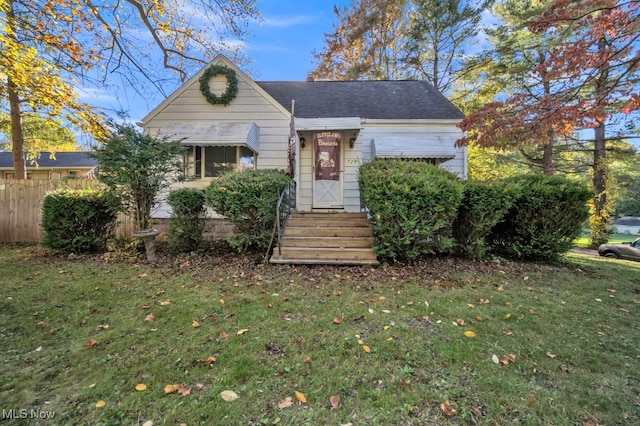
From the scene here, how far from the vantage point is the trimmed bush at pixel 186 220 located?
20.2 ft

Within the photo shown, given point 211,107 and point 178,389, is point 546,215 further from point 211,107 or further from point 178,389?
point 211,107

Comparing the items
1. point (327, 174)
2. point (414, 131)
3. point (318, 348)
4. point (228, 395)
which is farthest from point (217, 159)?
point (228, 395)

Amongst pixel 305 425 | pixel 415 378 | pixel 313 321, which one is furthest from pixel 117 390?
pixel 415 378

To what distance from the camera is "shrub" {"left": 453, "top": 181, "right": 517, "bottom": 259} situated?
567 cm

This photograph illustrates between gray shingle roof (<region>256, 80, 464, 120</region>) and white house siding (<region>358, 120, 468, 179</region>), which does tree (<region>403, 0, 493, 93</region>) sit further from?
white house siding (<region>358, 120, 468, 179</region>)

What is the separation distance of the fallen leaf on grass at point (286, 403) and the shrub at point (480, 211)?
16.4ft

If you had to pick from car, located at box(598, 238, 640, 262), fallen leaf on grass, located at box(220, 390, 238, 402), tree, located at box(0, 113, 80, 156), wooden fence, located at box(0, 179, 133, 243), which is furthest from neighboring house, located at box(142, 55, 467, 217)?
car, located at box(598, 238, 640, 262)

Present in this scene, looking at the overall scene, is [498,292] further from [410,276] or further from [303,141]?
[303,141]

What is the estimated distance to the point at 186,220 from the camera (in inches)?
246

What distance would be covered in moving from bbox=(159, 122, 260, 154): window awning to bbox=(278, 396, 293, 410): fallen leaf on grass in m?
6.45

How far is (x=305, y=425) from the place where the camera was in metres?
1.89

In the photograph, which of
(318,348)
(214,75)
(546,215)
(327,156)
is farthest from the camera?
(327,156)

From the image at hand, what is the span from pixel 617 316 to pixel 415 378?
351 cm

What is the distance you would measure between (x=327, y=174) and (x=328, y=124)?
1.61 metres
